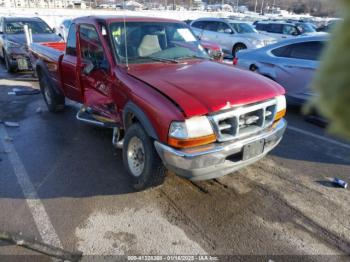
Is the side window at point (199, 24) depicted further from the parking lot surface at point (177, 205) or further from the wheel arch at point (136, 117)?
the wheel arch at point (136, 117)

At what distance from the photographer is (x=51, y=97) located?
6.06 meters

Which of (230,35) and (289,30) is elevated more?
(289,30)

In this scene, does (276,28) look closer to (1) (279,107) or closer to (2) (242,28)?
(2) (242,28)

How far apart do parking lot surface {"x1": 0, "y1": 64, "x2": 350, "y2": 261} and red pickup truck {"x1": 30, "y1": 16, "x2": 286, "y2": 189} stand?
0.43 meters

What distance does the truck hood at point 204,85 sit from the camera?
110 inches

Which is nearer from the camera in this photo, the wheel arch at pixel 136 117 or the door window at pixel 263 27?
the wheel arch at pixel 136 117

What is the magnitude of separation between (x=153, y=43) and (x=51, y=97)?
3011 millimetres

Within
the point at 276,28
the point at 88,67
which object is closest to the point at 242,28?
the point at 276,28

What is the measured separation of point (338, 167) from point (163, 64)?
8.93 ft

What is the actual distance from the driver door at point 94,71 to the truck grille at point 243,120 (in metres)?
1.63

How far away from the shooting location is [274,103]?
3.32 m

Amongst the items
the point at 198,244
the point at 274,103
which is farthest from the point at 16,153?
the point at 274,103

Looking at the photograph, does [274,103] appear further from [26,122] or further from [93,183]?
[26,122]

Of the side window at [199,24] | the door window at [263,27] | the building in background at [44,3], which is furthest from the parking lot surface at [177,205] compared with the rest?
the building in background at [44,3]
